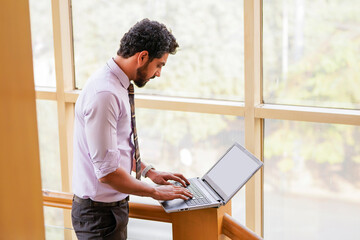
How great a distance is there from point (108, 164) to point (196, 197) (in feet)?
1.33

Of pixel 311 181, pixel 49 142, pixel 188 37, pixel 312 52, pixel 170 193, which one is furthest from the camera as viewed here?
pixel 49 142

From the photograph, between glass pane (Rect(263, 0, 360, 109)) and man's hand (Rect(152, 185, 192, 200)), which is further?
glass pane (Rect(263, 0, 360, 109))

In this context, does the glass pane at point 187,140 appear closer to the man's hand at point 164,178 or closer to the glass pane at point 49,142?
the glass pane at point 49,142

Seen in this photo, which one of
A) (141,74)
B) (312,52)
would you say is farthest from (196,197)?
(312,52)

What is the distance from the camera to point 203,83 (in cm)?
430

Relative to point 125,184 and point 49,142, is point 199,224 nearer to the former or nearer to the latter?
point 125,184

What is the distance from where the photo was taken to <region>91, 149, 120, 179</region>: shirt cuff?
2.02 metres

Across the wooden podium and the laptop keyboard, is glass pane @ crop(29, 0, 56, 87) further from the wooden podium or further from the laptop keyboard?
the wooden podium

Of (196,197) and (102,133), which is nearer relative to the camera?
(102,133)

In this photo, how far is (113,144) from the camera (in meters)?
2.04

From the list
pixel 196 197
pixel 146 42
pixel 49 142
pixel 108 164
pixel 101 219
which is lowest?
pixel 49 142

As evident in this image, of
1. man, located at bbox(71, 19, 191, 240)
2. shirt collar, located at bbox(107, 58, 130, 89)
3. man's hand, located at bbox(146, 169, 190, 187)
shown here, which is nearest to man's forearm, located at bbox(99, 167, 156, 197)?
man, located at bbox(71, 19, 191, 240)

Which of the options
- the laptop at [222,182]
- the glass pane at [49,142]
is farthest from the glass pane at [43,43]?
the laptop at [222,182]

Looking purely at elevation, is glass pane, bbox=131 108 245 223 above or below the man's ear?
below
